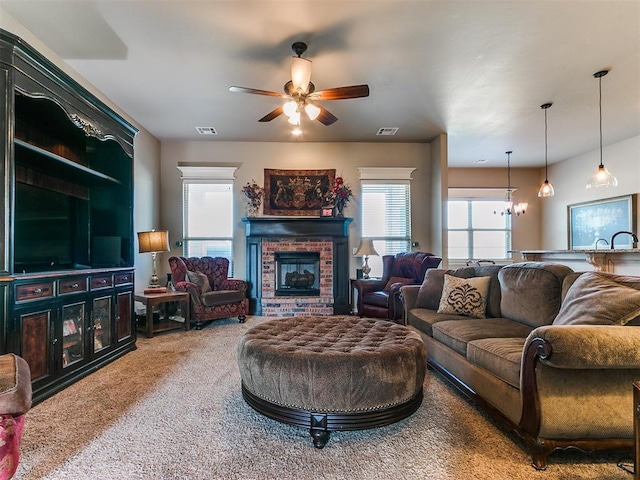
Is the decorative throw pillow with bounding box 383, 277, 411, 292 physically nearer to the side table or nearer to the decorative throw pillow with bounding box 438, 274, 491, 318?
the decorative throw pillow with bounding box 438, 274, 491, 318

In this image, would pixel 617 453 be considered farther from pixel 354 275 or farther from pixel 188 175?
pixel 188 175

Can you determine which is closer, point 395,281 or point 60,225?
point 60,225

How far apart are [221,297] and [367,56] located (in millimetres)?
3529

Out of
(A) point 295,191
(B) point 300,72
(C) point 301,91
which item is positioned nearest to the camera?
(B) point 300,72

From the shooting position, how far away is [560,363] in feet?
4.88

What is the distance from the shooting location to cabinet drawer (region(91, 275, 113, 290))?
294cm

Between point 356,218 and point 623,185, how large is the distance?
4854 mm

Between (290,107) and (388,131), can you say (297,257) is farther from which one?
(290,107)

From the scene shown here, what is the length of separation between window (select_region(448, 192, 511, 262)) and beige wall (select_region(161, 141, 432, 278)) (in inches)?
93.0

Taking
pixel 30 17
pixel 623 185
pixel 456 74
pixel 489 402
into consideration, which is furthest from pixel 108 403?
pixel 623 185

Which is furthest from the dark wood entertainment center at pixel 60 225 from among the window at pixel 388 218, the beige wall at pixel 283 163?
the window at pixel 388 218

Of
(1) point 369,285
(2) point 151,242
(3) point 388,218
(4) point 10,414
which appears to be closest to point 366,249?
(1) point 369,285

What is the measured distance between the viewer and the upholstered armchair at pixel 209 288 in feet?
14.5

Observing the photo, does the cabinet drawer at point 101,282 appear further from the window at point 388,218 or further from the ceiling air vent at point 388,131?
the ceiling air vent at point 388,131
